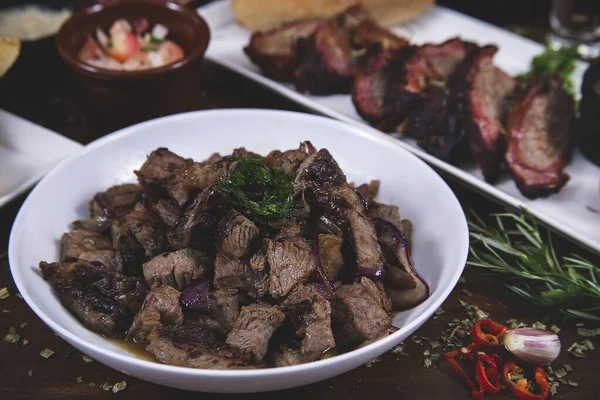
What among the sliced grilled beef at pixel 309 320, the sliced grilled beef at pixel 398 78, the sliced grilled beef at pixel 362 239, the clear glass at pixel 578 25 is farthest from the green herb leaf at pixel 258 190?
the clear glass at pixel 578 25

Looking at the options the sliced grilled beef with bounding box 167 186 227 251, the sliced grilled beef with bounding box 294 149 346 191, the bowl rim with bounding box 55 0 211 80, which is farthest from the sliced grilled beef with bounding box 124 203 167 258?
the bowl rim with bounding box 55 0 211 80

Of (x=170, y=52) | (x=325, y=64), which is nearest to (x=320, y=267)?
(x=325, y=64)

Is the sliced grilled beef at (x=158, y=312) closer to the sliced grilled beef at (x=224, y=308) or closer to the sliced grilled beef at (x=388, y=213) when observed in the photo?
the sliced grilled beef at (x=224, y=308)

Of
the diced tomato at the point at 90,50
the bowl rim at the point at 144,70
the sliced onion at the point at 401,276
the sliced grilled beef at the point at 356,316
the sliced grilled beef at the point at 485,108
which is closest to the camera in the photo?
the sliced grilled beef at the point at 356,316

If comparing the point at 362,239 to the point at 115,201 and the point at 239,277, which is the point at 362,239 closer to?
the point at 239,277

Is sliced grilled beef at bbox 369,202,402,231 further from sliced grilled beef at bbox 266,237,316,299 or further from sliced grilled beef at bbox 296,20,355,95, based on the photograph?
sliced grilled beef at bbox 296,20,355,95

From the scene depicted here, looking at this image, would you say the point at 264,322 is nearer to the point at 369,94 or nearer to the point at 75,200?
the point at 75,200
